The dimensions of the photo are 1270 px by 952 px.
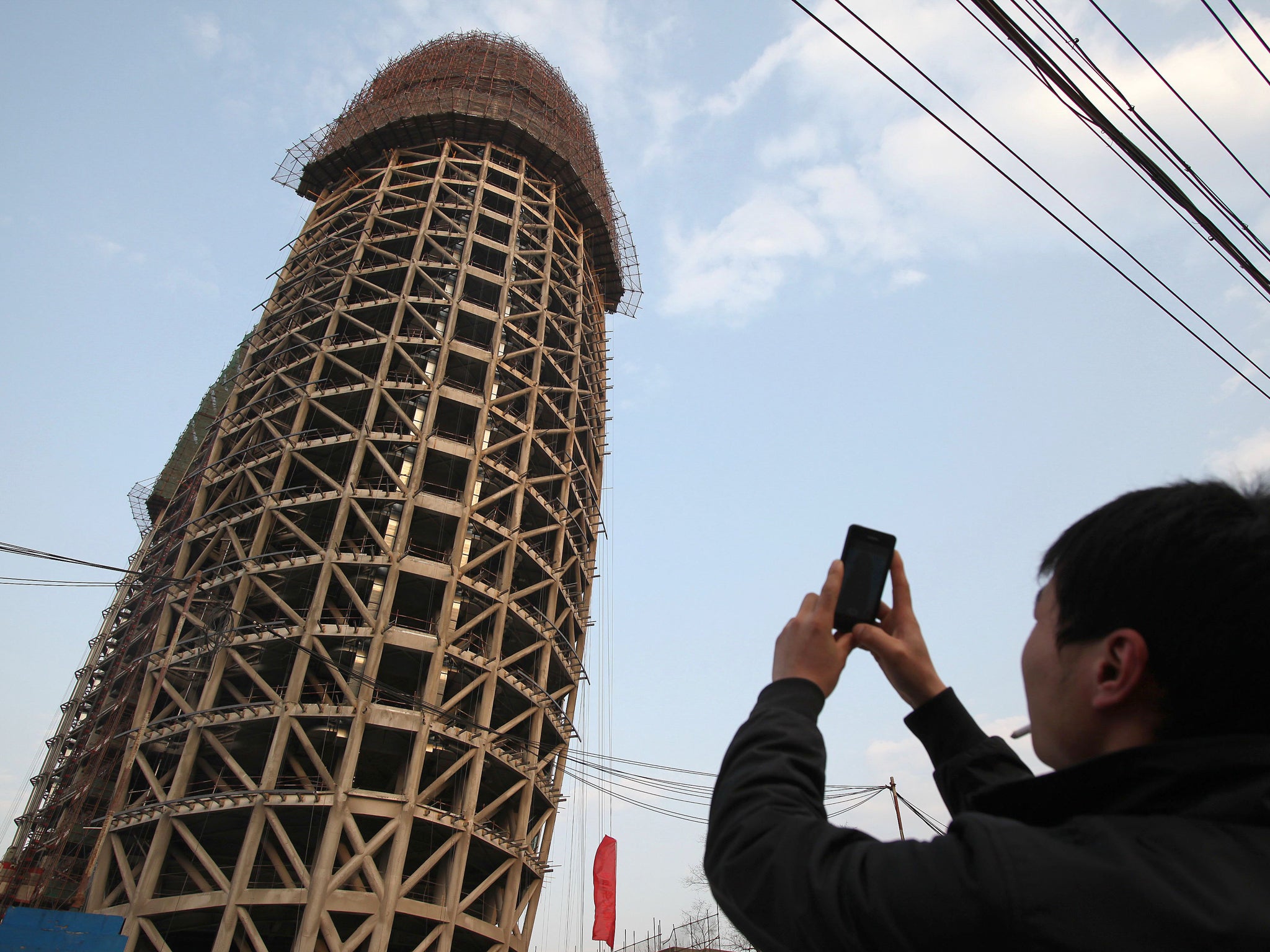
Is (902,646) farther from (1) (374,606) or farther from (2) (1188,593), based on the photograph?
(1) (374,606)

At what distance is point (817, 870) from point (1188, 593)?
0.81 metres

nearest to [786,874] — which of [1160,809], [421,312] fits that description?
[1160,809]

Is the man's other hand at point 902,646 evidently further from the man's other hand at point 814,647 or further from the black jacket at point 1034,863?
the black jacket at point 1034,863

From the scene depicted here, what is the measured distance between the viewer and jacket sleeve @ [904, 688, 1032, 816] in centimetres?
201

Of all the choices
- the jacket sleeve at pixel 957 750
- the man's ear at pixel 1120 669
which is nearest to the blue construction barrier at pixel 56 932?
the jacket sleeve at pixel 957 750

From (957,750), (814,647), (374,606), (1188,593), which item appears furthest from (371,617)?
(1188,593)

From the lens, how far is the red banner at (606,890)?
2248 centimetres

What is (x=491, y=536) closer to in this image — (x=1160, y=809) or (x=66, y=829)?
(x=66, y=829)

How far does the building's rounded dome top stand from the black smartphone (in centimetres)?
3461

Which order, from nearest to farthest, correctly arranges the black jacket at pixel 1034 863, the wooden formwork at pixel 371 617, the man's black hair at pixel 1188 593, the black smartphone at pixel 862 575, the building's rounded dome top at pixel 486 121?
the black jacket at pixel 1034 863 → the man's black hair at pixel 1188 593 → the black smartphone at pixel 862 575 → the wooden formwork at pixel 371 617 → the building's rounded dome top at pixel 486 121

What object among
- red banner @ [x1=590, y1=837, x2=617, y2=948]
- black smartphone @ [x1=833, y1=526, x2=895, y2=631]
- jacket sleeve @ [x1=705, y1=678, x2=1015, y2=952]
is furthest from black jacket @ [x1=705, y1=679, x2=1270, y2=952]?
red banner @ [x1=590, y1=837, x2=617, y2=948]

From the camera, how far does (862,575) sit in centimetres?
199

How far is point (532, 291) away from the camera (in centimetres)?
3078

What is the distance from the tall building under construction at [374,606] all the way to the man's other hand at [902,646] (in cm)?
1877
